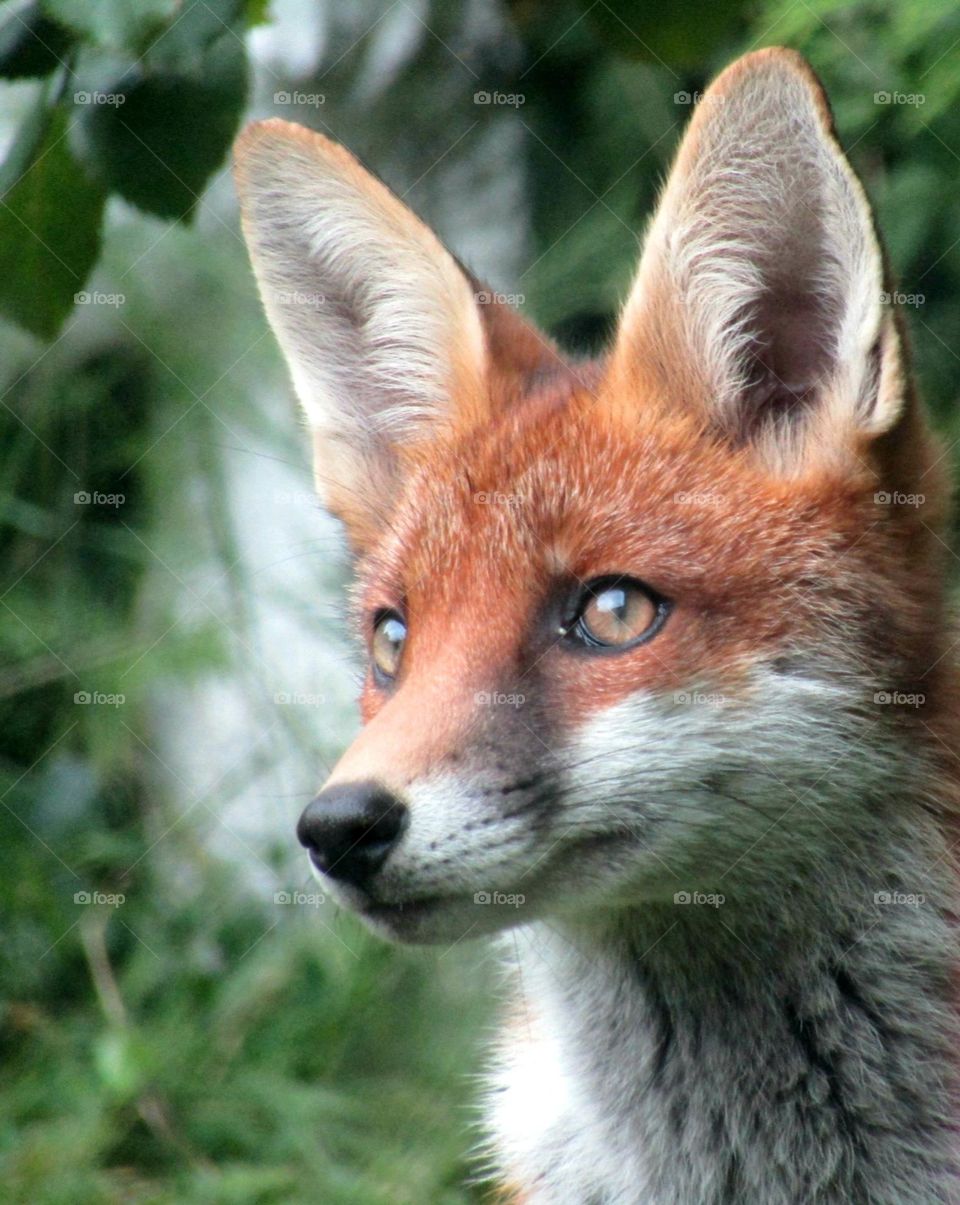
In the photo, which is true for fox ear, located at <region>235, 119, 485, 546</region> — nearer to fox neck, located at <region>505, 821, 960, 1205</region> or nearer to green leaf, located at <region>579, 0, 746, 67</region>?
green leaf, located at <region>579, 0, 746, 67</region>

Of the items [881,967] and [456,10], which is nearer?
[881,967]

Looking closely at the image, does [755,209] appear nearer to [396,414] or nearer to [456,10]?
[396,414]

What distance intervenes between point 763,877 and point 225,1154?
3.14 metres

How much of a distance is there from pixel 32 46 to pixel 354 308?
3.64ft

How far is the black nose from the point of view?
2.62 meters

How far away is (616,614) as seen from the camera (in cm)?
296

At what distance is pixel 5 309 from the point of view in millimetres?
3096

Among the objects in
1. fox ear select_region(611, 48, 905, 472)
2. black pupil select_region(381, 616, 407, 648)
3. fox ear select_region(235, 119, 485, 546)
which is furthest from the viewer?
fox ear select_region(235, 119, 485, 546)

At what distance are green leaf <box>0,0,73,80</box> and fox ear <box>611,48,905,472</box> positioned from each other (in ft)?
4.18

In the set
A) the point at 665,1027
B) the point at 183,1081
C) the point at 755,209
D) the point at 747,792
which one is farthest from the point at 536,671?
the point at 183,1081

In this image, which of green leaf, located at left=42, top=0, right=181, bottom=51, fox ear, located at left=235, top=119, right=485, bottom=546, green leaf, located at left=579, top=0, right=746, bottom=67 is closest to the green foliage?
green leaf, located at left=42, top=0, right=181, bottom=51

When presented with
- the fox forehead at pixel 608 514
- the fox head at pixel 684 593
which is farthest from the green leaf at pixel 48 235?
the fox forehead at pixel 608 514

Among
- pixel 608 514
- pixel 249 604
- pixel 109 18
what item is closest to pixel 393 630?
pixel 608 514

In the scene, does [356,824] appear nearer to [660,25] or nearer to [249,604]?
[660,25]
